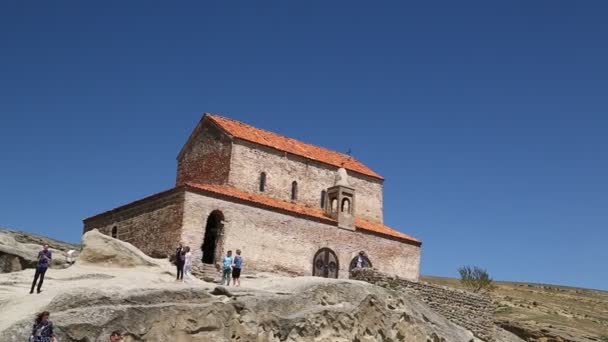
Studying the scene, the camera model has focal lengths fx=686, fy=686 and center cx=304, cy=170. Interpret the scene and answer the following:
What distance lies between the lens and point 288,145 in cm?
3847

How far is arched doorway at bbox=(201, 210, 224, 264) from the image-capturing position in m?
30.8

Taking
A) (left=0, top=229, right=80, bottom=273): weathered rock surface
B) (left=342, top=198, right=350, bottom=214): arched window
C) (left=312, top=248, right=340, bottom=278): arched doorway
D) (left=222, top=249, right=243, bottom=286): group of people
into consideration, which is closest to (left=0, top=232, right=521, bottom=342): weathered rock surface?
(left=222, top=249, right=243, bottom=286): group of people

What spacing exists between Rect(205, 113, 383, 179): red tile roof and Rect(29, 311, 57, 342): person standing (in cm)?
2072

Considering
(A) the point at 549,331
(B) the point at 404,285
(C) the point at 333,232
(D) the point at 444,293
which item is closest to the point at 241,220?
(C) the point at 333,232

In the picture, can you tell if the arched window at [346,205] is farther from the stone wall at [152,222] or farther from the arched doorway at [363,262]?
the stone wall at [152,222]

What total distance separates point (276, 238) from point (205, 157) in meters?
7.09

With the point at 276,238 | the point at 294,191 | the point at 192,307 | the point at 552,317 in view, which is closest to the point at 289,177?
the point at 294,191

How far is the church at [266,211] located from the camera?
100.0ft

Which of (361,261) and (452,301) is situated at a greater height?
(361,261)

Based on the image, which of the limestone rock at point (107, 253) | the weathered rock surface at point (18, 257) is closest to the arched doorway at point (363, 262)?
the limestone rock at point (107, 253)

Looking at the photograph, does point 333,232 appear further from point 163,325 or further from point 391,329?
point 163,325

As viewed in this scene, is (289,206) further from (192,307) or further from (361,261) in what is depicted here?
(192,307)

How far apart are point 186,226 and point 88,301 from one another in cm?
1212

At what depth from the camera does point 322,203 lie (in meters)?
38.2
